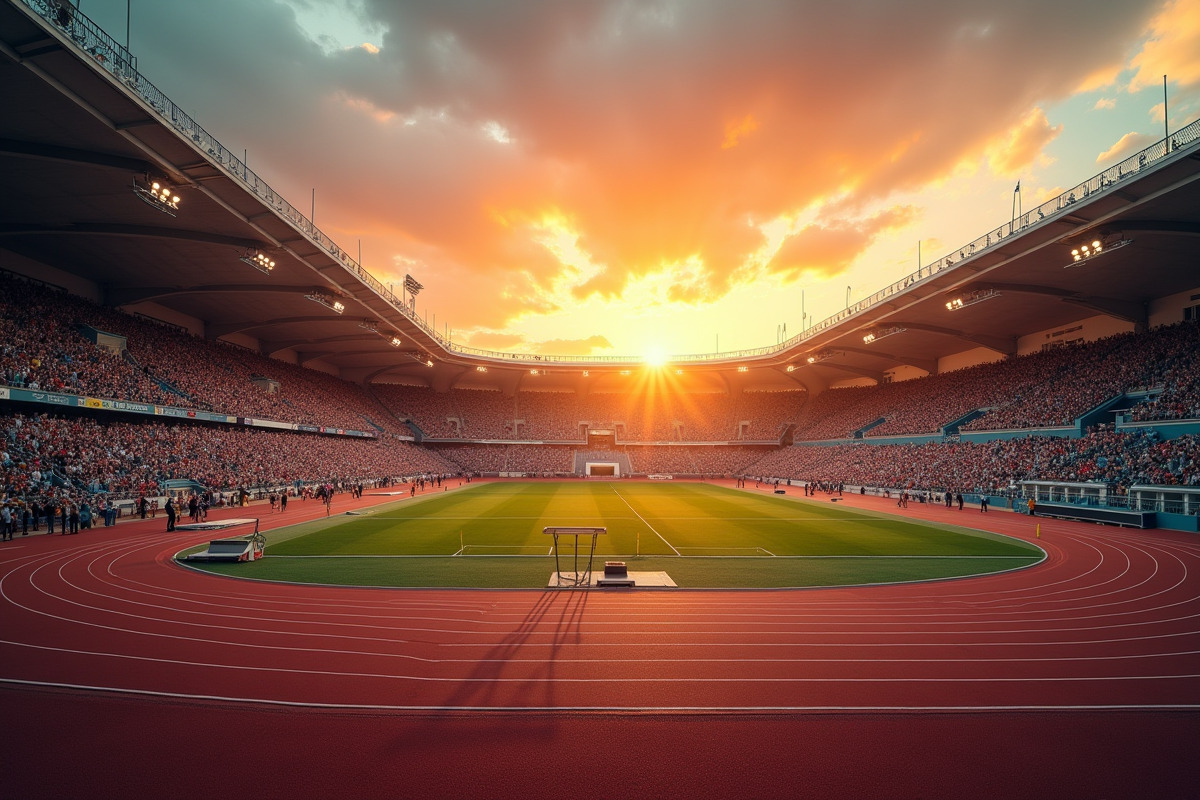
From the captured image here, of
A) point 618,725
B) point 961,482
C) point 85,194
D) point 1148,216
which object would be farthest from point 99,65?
point 961,482

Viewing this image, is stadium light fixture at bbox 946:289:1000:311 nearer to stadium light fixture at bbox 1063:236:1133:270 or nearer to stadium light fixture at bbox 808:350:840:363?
stadium light fixture at bbox 1063:236:1133:270

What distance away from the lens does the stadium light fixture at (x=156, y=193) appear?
723 inches

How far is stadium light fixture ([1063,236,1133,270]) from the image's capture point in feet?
75.4

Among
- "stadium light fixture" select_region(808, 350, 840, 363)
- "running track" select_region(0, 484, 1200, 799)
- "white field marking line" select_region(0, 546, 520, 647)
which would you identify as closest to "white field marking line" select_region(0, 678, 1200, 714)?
"running track" select_region(0, 484, 1200, 799)

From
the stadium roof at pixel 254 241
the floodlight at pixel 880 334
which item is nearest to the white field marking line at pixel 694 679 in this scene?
the stadium roof at pixel 254 241

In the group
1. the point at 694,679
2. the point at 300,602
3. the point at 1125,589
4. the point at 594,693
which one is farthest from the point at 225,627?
the point at 1125,589

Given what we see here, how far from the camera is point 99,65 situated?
46.6 feet

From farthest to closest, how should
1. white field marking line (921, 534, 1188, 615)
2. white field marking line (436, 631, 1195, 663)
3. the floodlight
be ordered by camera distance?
the floodlight < white field marking line (921, 534, 1188, 615) < white field marking line (436, 631, 1195, 663)

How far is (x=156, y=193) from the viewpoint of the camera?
19000 mm

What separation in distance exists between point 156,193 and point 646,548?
22.4 m

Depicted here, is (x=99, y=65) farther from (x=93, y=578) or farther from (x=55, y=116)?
(x=93, y=578)

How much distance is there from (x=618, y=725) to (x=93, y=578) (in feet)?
46.5

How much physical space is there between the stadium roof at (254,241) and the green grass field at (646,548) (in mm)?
14460

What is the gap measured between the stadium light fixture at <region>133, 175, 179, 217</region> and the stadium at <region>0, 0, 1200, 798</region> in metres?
0.17
